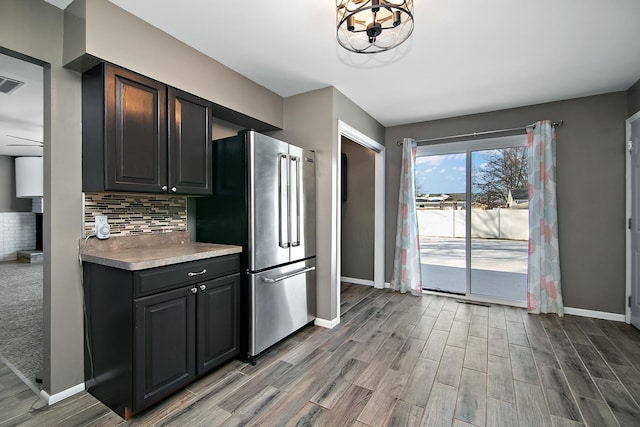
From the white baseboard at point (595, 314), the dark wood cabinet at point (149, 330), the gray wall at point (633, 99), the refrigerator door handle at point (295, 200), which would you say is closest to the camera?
the dark wood cabinet at point (149, 330)

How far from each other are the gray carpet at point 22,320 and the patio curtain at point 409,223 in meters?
3.97

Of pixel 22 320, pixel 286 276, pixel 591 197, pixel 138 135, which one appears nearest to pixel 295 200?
pixel 286 276

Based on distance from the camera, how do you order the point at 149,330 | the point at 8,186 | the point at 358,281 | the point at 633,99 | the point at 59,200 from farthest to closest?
1. the point at 8,186
2. the point at 358,281
3. the point at 633,99
4. the point at 59,200
5. the point at 149,330

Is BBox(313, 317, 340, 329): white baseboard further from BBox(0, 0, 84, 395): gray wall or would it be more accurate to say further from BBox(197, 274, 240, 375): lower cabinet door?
BBox(0, 0, 84, 395): gray wall

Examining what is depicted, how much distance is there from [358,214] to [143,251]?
340cm

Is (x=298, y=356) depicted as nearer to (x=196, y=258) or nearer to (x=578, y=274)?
(x=196, y=258)

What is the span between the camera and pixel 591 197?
336 cm

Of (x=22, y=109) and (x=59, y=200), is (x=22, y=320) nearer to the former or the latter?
(x=59, y=200)

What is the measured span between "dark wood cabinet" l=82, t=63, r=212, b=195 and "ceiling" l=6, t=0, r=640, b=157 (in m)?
0.47

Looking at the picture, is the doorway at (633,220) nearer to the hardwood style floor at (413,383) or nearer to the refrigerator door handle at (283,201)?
the hardwood style floor at (413,383)

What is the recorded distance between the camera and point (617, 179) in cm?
325

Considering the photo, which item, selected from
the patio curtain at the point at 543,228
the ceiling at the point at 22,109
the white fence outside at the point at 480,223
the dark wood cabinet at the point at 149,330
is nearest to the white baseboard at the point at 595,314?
the patio curtain at the point at 543,228

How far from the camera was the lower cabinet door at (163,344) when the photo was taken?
169cm

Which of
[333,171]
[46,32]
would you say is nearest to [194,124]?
[46,32]
